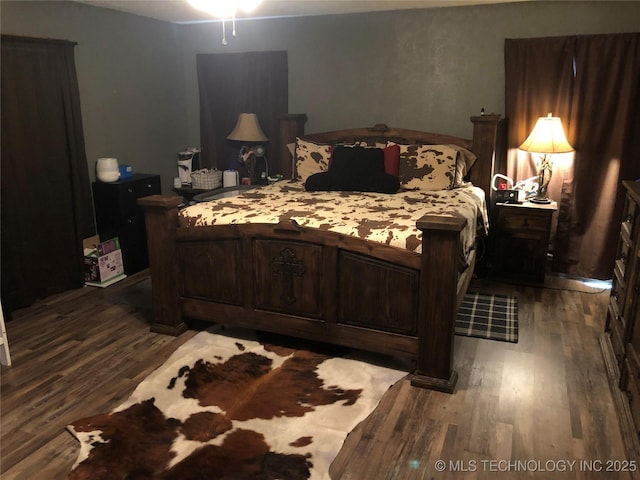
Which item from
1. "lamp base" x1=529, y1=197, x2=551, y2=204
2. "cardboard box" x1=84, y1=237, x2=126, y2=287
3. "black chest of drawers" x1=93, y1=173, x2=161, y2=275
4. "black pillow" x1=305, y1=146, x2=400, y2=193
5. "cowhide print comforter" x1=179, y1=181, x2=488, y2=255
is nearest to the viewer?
"cowhide print comforter" x1=179, y1=181, x2=488, y2=255

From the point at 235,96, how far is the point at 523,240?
2.95m

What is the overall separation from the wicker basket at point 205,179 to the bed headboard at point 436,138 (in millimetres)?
660

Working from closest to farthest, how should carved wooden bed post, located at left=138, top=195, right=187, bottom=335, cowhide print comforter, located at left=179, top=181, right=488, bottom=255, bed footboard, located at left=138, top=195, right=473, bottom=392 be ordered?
1. bed footboard, located at left=138, top=195, right=473, bottom=392
2. cowhide print comforter, located at left=179, top=181, right=488, bottom=255
3. carved wooden bed post, located at left=138, top=195, right=187, bottom=335

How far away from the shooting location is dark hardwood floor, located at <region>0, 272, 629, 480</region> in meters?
2.10

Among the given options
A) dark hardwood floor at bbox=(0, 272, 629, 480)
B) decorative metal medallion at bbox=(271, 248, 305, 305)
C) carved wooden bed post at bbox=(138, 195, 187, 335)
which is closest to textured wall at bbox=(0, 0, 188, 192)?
carved wooden bed post at bbox=(138, 195, 187, 335)

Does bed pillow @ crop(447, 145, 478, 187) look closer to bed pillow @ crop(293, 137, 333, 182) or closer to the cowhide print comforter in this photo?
the cowhide print comforter

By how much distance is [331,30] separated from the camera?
15.0 ft

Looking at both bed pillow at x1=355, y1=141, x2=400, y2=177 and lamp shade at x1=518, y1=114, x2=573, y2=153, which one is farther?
bed pillow at x1=355, y1=141, x2=400, y2=177

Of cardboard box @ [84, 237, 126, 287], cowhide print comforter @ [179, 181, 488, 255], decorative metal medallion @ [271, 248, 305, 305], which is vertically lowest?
cardboard box @ [84, 237, 126, 287]

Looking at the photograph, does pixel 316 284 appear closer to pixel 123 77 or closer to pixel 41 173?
pixel 41 173

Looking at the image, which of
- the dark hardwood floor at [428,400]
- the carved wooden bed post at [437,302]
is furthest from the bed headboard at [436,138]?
the carved wooden bed post at [437,302]

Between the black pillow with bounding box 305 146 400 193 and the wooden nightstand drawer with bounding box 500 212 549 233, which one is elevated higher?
the black pillow with bounding box 305 146 400 193

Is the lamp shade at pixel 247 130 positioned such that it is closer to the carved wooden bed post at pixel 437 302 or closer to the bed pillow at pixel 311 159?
the bed pillow at pixel 311 159

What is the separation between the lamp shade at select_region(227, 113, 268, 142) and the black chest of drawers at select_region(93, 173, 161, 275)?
87 cm
